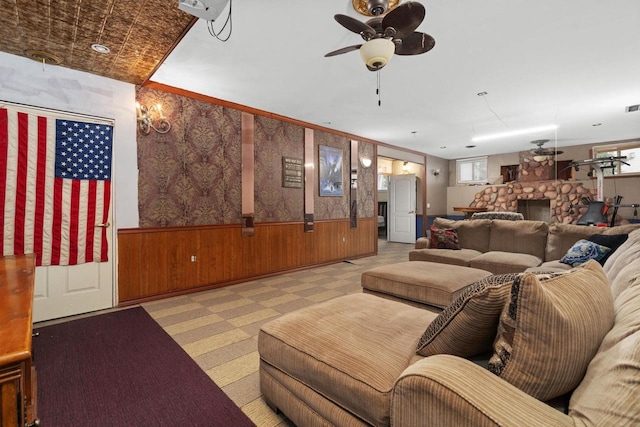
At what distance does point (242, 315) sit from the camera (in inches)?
127

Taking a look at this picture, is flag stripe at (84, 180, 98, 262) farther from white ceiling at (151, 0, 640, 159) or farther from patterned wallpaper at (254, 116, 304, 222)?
patterned wallpaper at (254, 116, 304, 222)

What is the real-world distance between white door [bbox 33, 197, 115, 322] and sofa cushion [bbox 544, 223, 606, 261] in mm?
5297

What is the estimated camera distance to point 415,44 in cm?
249

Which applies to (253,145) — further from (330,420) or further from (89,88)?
(330,420)

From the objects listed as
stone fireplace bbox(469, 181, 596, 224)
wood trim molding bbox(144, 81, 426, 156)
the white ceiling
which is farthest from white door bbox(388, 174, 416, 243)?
the white ceiling

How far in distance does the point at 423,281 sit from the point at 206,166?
3168mm

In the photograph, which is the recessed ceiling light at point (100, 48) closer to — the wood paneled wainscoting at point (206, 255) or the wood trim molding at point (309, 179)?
the wood paneled wainscoting at point (206, 255)

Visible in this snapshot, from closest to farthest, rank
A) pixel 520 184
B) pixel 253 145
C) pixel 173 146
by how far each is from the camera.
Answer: pixel 173 146
pixel 253 145
pixel 520 184

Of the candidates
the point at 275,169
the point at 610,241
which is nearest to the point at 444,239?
the point at 610,241

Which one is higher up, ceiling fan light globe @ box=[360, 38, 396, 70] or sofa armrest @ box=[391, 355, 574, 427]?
ceiling fan light globe @ box=[360, 38, 396, 70]

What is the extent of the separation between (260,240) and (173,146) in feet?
6.01

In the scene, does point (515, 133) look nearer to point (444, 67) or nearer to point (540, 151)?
point (540, 151)

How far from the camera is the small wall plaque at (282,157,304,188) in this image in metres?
5.14

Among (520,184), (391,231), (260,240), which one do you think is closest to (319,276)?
(260,240)
